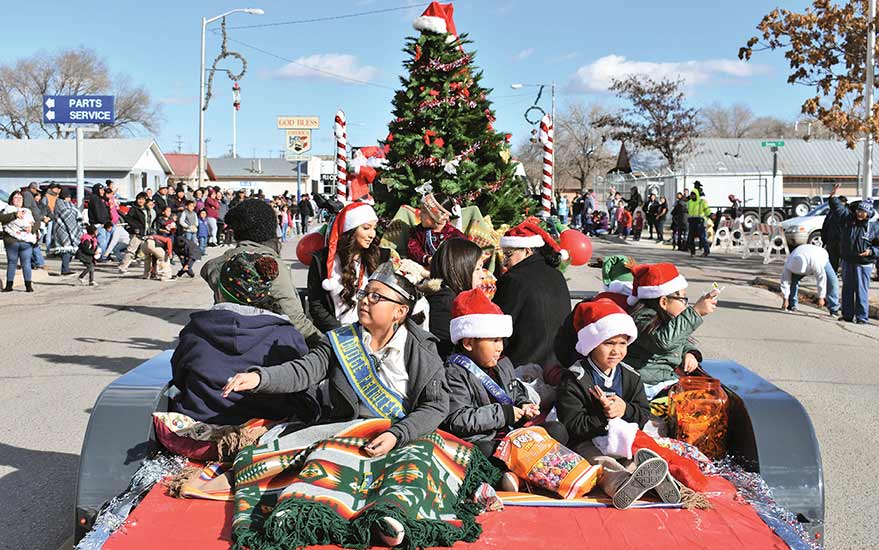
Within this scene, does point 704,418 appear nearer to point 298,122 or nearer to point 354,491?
point 354,491

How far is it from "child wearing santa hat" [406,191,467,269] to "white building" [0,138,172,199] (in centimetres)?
4179

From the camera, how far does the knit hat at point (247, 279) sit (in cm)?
419

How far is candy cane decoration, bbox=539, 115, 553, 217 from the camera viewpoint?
33.0 feet

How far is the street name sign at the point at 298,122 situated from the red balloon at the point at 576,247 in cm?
9111

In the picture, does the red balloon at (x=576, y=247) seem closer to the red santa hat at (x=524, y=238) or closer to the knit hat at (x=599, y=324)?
the red santa hat at (x=524, y=238)

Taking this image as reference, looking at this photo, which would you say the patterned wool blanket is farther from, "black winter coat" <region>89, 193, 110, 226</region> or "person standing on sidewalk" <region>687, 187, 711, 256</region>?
"person standing on sidewalk" <region>687, 187, 711, 256</region>

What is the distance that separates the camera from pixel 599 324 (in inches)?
159

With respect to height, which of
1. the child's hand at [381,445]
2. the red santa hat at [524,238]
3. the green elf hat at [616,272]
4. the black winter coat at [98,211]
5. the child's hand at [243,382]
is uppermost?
the black winter coat at [98,211]

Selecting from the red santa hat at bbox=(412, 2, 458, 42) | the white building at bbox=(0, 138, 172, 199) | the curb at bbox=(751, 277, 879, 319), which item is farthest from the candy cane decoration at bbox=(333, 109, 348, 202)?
the white building at bbox=(0, 138, 172, 199)

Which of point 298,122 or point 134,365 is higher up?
point 298,122

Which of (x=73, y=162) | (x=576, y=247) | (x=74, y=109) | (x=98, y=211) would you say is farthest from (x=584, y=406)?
(x=73, y=162)

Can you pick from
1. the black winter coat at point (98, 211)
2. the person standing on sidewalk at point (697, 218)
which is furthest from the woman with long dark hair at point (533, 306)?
the person standing on sidewalk at point (697, 218)

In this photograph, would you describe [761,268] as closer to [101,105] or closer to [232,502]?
[101,105]

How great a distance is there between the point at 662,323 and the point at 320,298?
2506mm
